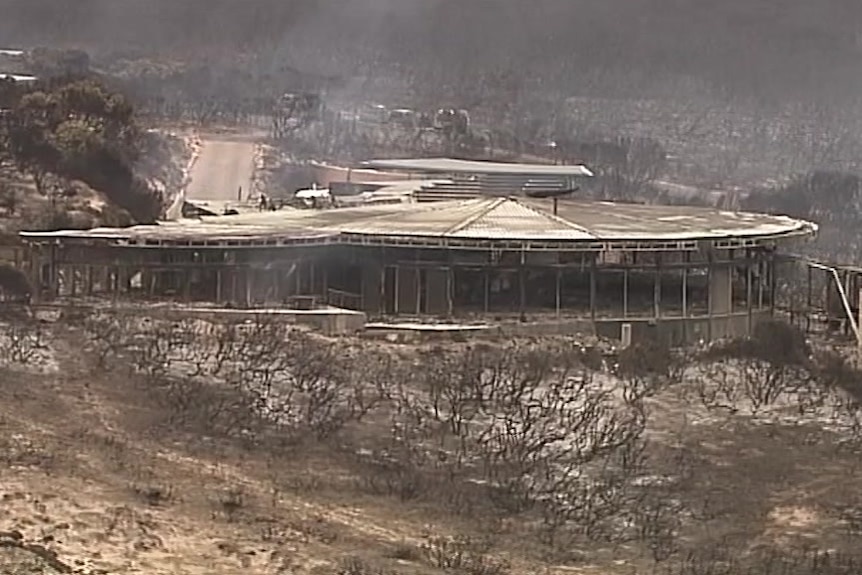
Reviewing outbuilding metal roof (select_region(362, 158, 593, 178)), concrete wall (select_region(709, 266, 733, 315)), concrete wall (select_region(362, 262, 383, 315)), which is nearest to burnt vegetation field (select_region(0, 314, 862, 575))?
concrete wall (select_region(709, 266, 733, 315))

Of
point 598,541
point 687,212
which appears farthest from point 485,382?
point 687,212

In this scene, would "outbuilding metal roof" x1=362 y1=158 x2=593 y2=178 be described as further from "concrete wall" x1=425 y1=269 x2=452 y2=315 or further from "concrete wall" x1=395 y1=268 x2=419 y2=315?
"concrete wall" x1=425 y1=269 x2=452 y2=315

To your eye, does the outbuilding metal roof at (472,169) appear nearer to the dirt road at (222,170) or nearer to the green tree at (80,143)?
the dirt road at (222,170)

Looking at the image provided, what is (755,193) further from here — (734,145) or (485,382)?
(485,382)

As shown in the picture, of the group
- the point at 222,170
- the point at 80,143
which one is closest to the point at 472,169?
the point at 80,143

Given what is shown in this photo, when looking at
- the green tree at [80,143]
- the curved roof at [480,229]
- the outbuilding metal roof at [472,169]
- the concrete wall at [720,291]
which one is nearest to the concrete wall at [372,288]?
the curved roof at [480,229]

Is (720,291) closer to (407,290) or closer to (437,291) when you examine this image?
(437,291)
